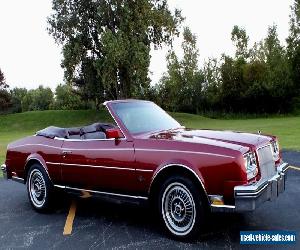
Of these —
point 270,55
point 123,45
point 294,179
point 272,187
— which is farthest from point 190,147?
point 270,55

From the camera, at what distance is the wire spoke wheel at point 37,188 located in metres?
7.07

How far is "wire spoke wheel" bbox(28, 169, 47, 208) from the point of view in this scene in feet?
23.2

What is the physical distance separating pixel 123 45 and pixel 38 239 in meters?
32.2

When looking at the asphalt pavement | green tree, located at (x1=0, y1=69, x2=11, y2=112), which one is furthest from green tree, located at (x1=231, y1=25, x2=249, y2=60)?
the asphalt pavement

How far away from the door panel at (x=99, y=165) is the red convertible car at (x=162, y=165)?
1 cm

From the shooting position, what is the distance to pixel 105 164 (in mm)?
5910

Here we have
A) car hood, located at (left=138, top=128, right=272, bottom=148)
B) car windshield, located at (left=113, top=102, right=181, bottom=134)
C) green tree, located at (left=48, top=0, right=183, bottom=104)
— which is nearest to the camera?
car hood, located at (left=138, top=128, right=272, bottom=148)

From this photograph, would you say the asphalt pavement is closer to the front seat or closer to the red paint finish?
the red paint finish

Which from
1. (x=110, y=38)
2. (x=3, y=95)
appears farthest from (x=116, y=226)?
(x=3, y=95)

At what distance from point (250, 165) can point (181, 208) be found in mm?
1017

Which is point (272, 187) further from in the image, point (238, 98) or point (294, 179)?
point (238, 98)

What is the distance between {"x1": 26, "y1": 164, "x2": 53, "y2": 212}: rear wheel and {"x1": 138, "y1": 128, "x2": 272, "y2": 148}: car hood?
2.17m

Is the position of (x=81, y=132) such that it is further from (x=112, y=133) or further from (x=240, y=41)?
(x=240, y=41)

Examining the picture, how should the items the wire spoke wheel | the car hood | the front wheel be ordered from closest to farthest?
1. the front wheel
2. the car hood
3. the wire spoke wheel
